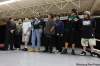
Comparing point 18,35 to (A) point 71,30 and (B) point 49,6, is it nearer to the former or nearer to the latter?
(A) point 71,30

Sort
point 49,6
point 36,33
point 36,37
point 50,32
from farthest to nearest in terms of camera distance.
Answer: point 49,6 → point 36,37 → point 36,33 → point 50,32

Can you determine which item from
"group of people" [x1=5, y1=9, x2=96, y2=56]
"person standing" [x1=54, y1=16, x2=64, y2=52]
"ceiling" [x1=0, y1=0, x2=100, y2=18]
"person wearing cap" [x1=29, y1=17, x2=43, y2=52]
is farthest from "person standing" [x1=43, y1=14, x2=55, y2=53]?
"ceiling" [x1=0, y1=0, x2=100, y2=18]

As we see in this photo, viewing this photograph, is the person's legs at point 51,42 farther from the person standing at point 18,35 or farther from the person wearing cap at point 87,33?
the person standing at point 18,35

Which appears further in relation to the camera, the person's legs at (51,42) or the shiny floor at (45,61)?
the person's legs at (51,42)

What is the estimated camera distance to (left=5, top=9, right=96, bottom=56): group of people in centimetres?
654

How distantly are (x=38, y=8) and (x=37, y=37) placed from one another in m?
7.27

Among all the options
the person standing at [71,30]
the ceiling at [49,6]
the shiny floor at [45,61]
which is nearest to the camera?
the shiny floor at [45,61]

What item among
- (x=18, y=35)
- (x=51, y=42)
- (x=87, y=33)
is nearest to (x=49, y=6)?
(x=18, y=35)

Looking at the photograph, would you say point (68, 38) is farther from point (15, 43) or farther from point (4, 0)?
point (4, 0)

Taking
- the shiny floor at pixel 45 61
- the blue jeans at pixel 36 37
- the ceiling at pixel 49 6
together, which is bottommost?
the shiny floor at pixel 45 61

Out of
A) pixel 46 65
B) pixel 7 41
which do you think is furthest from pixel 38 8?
pixel 46 65

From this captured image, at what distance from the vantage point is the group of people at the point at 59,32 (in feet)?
21.4

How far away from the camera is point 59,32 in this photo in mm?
7359

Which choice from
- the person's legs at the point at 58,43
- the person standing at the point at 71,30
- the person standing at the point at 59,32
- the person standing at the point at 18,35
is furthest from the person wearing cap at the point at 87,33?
the person standing at the point at 18,35
